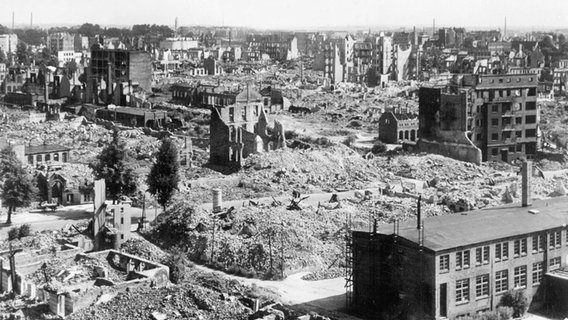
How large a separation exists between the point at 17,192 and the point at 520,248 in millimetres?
27624

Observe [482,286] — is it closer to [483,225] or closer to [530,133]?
[483,225]

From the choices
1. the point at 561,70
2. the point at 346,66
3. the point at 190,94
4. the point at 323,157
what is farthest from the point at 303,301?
the point at 346,66

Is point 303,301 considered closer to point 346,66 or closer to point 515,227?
point 515,227

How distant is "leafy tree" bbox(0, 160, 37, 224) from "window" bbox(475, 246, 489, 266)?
25.9 meters

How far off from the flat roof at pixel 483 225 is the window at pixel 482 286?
1.44 metres

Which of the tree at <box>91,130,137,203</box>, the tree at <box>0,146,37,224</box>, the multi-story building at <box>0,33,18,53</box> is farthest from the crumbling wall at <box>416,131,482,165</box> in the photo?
the multi-story building at <box>0,33,18,53</box>

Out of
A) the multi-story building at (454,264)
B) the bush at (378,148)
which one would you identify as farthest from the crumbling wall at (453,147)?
the multi-story building at (454,264)

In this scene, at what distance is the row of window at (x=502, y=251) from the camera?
3212cm

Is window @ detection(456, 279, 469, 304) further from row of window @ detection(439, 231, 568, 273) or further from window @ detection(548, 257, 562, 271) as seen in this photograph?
window @ detection(548, 257, 562, 271)

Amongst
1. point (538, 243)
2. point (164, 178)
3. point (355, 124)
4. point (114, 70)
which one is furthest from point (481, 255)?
point (114, 70)

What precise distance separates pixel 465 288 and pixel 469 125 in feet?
123

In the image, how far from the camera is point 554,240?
35.6 metres

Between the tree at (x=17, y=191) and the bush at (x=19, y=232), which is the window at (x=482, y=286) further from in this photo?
the tree at (x=17, y=191)

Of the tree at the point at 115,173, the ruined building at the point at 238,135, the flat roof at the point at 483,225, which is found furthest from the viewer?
the ruined building at the point at 238,135
